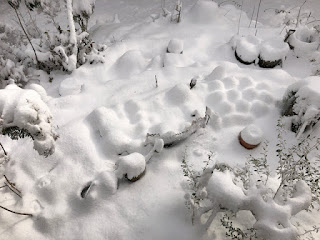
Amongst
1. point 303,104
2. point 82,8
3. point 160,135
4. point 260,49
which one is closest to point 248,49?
point 260,49

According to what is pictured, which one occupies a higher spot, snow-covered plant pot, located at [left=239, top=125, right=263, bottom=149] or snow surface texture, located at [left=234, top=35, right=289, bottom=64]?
snow surface texture, located at [left=234, top=35, right=289, bottom=64]

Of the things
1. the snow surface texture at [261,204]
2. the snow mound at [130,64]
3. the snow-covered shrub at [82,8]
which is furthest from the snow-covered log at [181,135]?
the snow-covered shrub at [82,8]

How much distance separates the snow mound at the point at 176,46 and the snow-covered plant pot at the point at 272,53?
1632mm

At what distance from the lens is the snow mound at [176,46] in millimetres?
5246

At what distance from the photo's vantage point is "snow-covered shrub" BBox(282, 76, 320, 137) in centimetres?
333

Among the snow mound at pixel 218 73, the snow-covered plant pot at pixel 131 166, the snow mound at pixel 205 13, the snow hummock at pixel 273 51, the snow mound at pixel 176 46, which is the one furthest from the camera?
the snow mound at pixel 205 13

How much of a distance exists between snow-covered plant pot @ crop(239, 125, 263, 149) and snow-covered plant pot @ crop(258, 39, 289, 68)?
208 centimetres

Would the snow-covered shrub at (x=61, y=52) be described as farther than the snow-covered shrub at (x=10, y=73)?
Yes

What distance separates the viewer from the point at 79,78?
5004mm

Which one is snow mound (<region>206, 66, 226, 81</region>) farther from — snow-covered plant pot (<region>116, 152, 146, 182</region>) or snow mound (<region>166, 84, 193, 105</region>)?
snow-covered plant pot (<region>116, 152, 146, 182</region>)

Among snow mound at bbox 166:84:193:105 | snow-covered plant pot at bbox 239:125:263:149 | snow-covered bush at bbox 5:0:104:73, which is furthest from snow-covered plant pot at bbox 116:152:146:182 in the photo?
snow-covered bush at bbox 5:0:104:73

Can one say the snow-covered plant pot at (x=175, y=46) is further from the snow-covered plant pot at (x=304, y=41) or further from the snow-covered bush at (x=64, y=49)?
the snow-covered plant pot at (x=304, y=41)

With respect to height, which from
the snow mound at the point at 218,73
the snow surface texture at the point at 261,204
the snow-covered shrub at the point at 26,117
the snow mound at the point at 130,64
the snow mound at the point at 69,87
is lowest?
the snow mound at the point at 69,87

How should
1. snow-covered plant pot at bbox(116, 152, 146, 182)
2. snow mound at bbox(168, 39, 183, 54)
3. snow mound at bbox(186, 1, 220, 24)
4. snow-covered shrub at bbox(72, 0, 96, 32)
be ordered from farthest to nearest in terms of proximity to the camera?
snow mound at bbox(186, 1, 220, 24)
snow mound at bbox(168, 39, 183, 54)
snow-covered shrub at bbox(72, 0, 96, 32)
snow-covered plant pot at bbox(116, 152, 146, 182)
